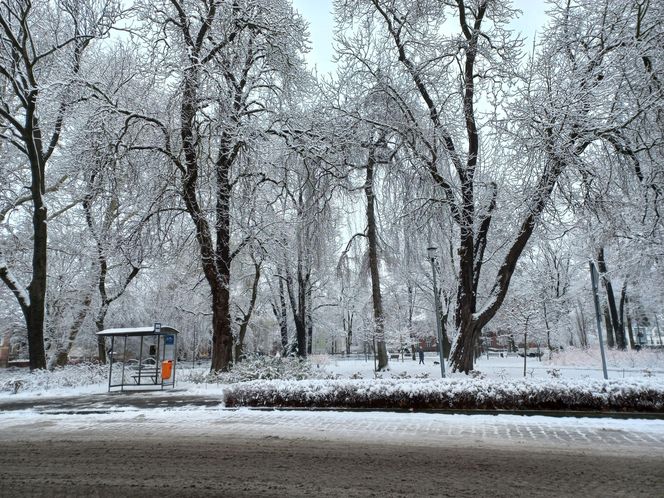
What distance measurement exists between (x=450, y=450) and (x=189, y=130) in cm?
1186

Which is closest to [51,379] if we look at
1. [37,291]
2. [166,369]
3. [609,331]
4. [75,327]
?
[37,291]

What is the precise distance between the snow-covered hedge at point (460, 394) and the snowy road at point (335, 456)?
20.5 inches

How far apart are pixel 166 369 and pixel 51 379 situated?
3.78 meters

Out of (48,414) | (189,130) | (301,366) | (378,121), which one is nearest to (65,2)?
(189,130)

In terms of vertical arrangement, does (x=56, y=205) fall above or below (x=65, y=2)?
below

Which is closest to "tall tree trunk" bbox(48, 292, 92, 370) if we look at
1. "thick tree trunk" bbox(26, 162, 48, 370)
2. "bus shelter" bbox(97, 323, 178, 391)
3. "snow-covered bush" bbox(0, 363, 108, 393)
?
"snow-covered bush" bbox(0, 363, 108, 393)

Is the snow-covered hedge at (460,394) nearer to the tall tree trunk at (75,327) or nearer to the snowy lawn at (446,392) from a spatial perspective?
the snowy lawn at (446,392)

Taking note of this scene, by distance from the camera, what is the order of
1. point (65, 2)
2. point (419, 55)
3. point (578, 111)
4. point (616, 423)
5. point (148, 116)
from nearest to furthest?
point (616, 423)
point (578, 111)
point (148, 116)
point (419, 55)
point (65, 2)

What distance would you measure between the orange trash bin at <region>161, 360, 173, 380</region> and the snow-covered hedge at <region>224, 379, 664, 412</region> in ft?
18.7

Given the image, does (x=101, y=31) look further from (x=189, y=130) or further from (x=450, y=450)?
(x=450, y=450)

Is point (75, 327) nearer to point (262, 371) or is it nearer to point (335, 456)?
point (262, 371)

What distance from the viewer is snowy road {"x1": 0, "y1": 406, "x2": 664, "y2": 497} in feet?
16.4

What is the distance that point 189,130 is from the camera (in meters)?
14.2

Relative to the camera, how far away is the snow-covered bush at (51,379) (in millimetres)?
14266
